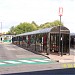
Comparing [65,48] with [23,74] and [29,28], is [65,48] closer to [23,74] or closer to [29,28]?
[23,74]

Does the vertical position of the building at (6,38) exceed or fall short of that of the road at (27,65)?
it exceeds it

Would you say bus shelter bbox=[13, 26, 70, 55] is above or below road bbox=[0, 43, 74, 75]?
above

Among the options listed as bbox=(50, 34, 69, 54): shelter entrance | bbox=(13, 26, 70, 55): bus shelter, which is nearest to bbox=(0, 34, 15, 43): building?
bbox=(13, 26, 70, 55): bus shelter

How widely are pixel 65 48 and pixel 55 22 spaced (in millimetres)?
104268

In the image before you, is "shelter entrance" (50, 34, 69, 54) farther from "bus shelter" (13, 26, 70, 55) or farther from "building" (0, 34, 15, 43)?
"building" (0, 34, 15, 43)

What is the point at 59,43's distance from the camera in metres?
29.3

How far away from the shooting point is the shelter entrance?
29.4m

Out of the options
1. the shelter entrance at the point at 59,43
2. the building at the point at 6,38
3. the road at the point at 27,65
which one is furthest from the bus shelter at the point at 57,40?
the building at the point at 6,38

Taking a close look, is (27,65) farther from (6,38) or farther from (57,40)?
(6,38)

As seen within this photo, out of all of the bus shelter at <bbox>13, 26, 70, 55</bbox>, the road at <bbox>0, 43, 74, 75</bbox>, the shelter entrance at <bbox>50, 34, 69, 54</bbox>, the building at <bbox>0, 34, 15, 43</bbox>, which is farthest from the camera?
the building at <bbox>0, 34, 15, 43</bbox>

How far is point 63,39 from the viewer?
30.1m

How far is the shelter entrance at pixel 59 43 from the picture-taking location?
29.4m

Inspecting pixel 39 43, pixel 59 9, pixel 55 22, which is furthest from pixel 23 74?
pixel 55 22

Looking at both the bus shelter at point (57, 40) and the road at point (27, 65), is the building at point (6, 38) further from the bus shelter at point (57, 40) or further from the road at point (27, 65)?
the road at point (27, 65)
